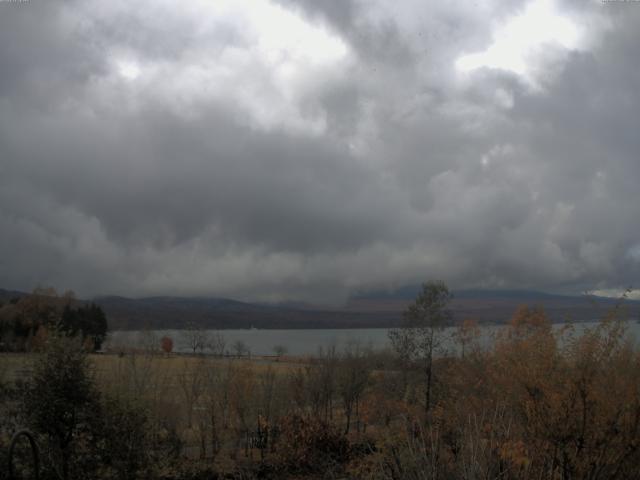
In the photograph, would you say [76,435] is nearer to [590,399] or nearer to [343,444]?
[590,399]

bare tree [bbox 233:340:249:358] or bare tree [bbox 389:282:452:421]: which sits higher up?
bare tree [bbox 389:282:452:421]

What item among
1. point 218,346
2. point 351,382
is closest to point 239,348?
point 218,346

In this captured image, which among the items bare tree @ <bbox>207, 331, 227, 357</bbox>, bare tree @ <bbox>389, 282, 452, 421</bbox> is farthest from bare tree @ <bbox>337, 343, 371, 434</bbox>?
bare tree @ <bbox>207, 331, 227, 357</bbox>

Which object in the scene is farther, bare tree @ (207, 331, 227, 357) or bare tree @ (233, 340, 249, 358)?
bare tree @ (233, 340, 249, 358)

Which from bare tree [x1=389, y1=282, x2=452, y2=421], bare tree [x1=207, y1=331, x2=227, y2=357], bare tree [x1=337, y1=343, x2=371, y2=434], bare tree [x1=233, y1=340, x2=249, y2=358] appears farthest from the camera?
bare tree [x1=233, y1=340, x2=249, y2=358]

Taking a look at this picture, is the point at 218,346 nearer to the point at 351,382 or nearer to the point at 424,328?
the point at 351,382

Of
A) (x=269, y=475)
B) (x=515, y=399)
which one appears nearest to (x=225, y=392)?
(x=269, y=475)

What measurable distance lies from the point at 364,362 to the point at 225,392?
13107 millimetres

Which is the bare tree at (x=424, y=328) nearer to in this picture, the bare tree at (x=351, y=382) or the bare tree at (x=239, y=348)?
the bare tree at (x=351, y=382)

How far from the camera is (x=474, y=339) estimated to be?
1398 inches

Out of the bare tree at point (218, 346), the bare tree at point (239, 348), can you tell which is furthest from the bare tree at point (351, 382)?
the bare tree at point (239, 348)

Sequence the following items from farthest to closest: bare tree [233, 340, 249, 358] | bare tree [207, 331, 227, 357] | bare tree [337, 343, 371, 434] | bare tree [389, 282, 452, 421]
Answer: bare tree [233, 340, 249, 358], bare tree [207, 331, 227, 357], bare tree [337, 343, 371, 434], bare tree [389, 282, 452, 421]

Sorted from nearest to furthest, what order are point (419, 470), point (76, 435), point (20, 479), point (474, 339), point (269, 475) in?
1. point (419, 470)
2. point (20, 479)
3. point (76, 435)
4. point (269, 475)
5. point (474, 339)

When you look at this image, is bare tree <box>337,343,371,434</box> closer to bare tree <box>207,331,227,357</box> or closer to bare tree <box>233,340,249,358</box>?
bare tree <box>207,331,227,357</box>
